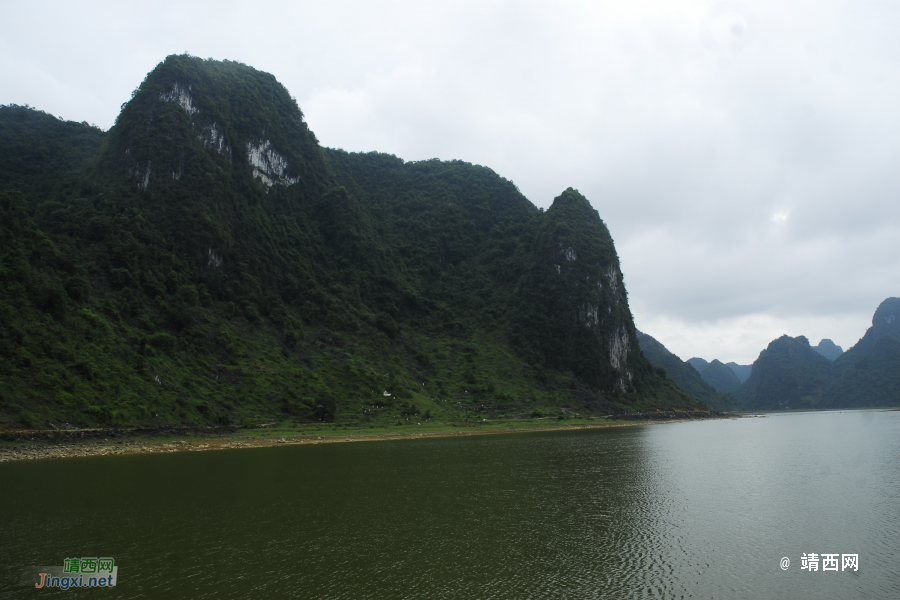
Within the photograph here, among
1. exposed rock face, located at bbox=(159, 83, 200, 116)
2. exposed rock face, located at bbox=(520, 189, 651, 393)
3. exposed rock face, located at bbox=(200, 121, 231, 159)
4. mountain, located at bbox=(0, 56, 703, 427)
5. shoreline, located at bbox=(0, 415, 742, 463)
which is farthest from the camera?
exposed rock face, located at bbox=(520, 189, 651, 393)

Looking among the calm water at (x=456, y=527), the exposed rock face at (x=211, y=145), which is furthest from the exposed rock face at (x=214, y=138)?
the calm water at (x=456, y=527)

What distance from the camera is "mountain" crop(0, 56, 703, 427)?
6906 cm

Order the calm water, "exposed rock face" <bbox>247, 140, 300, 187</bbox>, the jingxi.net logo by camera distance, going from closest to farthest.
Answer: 1. the jingxi.net logo
2. the calm water
3. "exposed rock face" <bbox>247, 140, 300, 187</bbox>

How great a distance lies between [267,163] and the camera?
149 m

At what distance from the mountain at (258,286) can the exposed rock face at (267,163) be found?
1.88 ft

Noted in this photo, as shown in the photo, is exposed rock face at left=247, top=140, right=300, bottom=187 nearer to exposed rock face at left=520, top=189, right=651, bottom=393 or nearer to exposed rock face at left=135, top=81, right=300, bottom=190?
exposed rock face at left=135, top=81, right=300, bottom=190

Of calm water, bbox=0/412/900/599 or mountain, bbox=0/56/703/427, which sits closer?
calm water, bbox=0/412/900/599

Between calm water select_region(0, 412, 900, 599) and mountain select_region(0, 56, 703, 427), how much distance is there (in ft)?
103

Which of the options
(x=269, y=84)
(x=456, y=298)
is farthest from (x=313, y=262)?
(x=269, y=84)

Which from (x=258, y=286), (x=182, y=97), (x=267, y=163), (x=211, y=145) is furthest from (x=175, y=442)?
(x=267, y=163)

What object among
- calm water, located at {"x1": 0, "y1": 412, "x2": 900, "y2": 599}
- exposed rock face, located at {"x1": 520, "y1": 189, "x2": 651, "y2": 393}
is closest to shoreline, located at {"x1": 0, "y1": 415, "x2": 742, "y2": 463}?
calm water, located at {"x1": 0, "y1": 412, "x2": 900, "y2": 599}

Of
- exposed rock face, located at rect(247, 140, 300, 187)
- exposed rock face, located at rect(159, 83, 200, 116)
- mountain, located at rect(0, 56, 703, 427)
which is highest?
exposed rock face, located at rect(159, 83, 200, 116)

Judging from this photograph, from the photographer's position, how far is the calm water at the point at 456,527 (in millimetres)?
16703

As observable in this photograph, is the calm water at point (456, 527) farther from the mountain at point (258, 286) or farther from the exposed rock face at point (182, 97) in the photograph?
the exposed rock face at point (182, 97)
